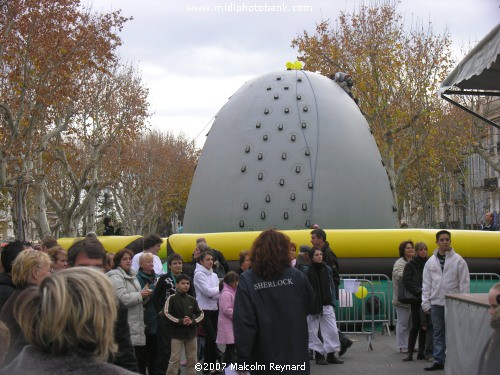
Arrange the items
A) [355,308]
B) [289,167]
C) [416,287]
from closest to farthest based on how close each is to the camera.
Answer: [416,287]
[355,308]
[289,167]

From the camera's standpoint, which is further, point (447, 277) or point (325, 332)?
point (325, 332)

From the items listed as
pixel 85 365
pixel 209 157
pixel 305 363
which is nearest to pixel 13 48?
pixel 209 157

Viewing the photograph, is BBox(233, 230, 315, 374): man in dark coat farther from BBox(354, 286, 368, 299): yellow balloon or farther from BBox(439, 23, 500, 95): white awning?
BBox(354, 286, 368, 299): yellow balloon

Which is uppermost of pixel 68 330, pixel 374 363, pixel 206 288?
pixel 68 330

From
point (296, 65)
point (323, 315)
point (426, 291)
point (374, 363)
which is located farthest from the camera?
point (296, 65)

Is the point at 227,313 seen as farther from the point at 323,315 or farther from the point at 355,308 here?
the point at 355,308

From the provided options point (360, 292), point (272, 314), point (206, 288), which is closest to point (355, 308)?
point (360, 292)

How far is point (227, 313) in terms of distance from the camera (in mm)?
9250

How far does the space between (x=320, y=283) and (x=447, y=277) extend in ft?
4.70

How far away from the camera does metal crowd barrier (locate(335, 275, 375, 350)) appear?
39.7ft

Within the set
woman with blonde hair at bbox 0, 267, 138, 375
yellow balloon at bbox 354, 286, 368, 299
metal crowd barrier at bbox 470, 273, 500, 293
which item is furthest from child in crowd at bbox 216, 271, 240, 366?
woman with blonde hair at bbox 0, 267, 138, 375

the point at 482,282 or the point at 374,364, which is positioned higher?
the point at 482,282

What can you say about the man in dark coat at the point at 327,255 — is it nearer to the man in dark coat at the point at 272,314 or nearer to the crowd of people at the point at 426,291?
the crowd of people at the point at 426,291

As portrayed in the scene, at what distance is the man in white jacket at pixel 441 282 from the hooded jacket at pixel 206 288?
239 cm
